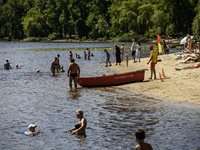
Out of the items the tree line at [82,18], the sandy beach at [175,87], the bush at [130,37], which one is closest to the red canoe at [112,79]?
the sandy beach at [175,87]

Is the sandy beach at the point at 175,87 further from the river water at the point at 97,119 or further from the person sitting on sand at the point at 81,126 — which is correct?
the person sitting on sand at the point at 81,126

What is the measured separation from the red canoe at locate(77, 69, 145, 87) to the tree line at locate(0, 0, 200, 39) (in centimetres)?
6426

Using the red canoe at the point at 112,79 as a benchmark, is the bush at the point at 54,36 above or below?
above

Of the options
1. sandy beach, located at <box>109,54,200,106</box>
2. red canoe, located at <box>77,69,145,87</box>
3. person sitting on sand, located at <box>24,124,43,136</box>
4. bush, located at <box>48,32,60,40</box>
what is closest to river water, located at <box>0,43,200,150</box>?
person sitting on sand, located at <box>24,124,43,136</box>

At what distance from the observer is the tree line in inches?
3994

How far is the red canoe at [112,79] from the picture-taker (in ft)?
70.7

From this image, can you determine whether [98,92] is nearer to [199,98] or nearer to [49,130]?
[199,98]

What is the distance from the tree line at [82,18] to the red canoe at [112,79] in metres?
64.3

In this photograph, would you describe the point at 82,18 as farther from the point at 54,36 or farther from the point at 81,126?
the point at 81,126

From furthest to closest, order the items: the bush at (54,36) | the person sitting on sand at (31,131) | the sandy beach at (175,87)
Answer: the bush at (54,36) < the sandy beach at (175,87) < the person sitting on sand at (31,131)

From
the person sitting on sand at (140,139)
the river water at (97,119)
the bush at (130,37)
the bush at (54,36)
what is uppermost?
the bush at (54,36)

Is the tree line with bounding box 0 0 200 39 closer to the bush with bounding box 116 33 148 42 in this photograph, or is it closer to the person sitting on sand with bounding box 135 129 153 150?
the bush with bounding box 116 33 148 42

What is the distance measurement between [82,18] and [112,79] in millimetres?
120570

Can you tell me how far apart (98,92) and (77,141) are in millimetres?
9159
